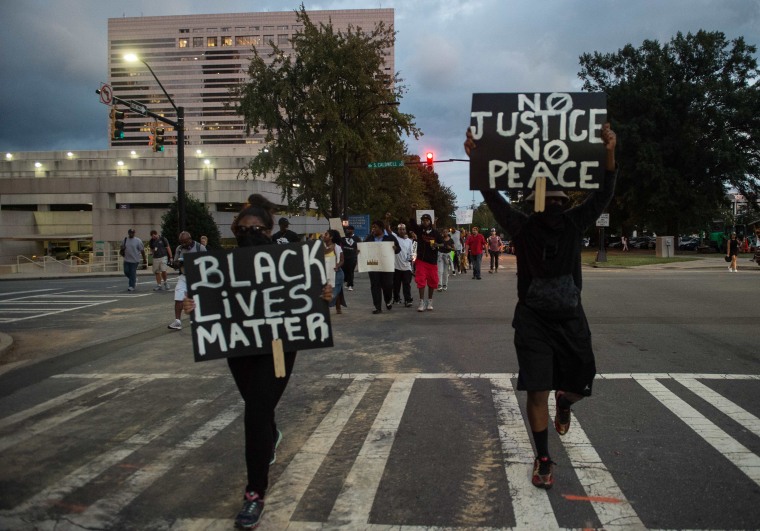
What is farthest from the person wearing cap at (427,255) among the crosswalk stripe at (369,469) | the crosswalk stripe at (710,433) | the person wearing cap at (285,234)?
the crosswalk stripe at (369,469)

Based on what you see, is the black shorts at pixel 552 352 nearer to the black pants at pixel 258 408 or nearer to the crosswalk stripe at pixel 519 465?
the crosswalk stripe at pixel 519 465

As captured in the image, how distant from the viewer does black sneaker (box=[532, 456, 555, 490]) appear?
11.9 feet

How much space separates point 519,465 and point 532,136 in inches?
89.5

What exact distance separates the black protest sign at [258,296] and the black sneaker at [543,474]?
1.50 meters

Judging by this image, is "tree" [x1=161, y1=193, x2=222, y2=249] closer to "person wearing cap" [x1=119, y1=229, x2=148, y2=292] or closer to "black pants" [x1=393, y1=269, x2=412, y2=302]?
"person wearing cap" [x1=119, y1=229, x2=148, y2=292]

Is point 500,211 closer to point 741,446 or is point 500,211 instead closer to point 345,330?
point 741,446

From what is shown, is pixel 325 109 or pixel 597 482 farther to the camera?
pixel 325 109

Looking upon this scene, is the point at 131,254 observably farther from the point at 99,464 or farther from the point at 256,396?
the point at 256,396

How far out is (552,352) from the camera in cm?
376

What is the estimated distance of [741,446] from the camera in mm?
4297

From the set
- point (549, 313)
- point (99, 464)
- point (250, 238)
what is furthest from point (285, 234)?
point (549, 313)

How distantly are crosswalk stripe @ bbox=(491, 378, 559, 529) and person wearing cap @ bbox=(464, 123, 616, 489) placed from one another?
135 mm

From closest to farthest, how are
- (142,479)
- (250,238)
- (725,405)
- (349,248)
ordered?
(250,238)
(142,479)
(725,405)
(349,248)

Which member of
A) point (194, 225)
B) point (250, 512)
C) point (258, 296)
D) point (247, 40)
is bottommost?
point (250, 512)
